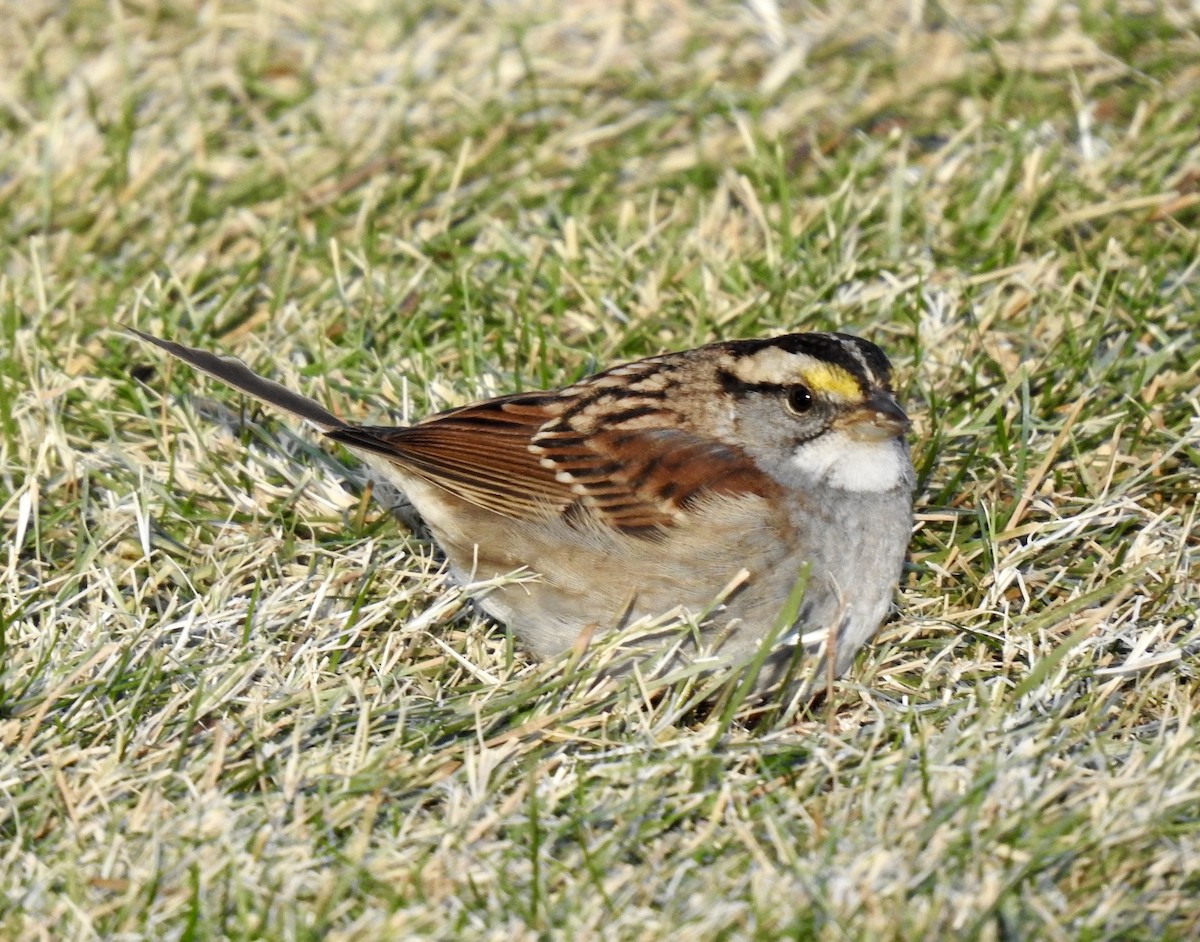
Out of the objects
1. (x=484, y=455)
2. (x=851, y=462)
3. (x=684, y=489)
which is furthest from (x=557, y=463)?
(x=851, y=462)

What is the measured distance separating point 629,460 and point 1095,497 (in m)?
1.26

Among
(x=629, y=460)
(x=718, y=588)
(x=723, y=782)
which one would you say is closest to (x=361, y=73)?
(x=629, y=460)

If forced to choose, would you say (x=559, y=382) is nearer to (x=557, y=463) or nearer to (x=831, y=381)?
(x=557, y=463)

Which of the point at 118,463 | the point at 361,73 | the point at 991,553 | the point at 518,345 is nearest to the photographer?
the point at 991,553

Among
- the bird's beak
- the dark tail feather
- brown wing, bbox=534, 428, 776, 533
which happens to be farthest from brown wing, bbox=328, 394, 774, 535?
the bird's beak

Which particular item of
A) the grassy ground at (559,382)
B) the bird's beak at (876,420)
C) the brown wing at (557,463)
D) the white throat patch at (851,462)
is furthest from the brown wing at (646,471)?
the grassy ground at (559,382)

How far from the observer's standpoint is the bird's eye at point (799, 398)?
13.5ft

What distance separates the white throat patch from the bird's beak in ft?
0.08

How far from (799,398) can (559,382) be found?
1.14 meters

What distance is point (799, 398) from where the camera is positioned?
13.6ft

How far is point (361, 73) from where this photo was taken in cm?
676

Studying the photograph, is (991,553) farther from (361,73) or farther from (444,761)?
(361,73)

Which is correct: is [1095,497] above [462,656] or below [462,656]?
above

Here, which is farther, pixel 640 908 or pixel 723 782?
pixel 723 782
